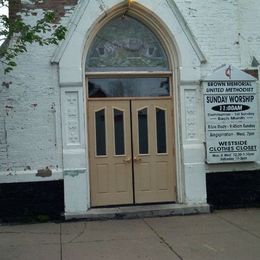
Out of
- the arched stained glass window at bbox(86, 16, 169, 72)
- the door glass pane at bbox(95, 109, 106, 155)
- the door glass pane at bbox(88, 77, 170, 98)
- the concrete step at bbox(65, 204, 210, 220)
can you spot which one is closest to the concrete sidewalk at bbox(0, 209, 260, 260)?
the concrete step at bbox(65, 204, 210, 220)

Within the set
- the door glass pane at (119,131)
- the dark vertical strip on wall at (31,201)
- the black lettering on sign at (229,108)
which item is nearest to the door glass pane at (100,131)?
the door glass pane at (119,131)

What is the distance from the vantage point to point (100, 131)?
10164mm

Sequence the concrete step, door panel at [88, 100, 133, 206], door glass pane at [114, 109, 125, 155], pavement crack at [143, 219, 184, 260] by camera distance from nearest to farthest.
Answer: pavement crack at [143, 219, 184, 260]
the concrete step
door panel at [88, 100, 133, 206]
door glass pane at [114, 109, 125, 155]

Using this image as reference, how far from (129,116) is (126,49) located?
1.38 metres

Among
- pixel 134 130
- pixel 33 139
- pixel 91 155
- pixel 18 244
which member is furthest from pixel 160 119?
pixel 18 244

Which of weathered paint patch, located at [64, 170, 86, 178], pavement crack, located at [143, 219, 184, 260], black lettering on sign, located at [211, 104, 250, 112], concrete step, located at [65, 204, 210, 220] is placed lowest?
pavement crack, located at [143, 219, 184, 260]

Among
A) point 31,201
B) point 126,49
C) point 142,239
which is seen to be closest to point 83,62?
point 126,49

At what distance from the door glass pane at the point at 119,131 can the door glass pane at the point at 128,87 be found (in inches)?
15.8

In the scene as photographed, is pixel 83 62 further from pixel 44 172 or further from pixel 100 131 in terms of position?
pixel 44 172

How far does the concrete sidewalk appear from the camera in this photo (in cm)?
712

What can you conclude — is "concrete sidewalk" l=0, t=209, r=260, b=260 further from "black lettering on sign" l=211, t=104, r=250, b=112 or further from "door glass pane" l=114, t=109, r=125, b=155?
"black lettering on sign" l=211, t=104, r=250, b=112

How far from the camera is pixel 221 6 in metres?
10.5

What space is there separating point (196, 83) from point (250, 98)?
1.18 m

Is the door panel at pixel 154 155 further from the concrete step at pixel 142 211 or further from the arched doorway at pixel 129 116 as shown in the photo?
the concrete step at pixel 142 211
